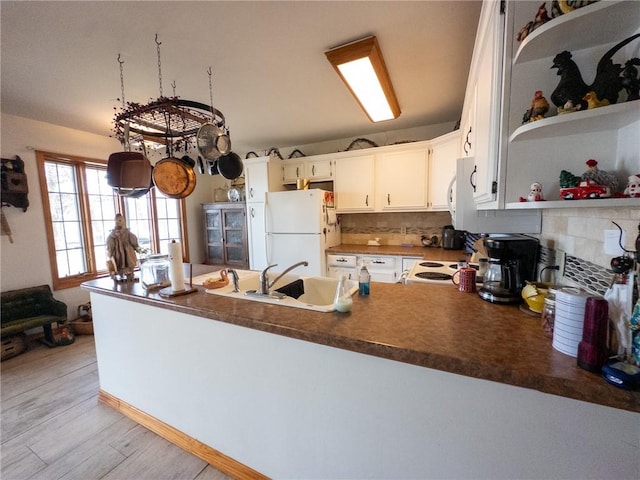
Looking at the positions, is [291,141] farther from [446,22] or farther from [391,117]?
[446,22]

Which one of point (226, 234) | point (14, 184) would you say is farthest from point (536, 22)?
point (14, 184)

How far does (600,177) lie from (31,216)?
180 inches

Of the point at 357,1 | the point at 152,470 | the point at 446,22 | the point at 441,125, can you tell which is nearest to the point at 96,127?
the point at 357,1

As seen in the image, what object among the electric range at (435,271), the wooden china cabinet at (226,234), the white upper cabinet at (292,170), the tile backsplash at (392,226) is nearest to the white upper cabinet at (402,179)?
the tile backsplash at (392,226)

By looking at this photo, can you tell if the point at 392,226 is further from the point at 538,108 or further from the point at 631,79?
the point at 631,79

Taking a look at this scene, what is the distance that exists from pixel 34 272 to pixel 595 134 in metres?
4.67

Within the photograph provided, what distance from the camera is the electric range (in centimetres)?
186

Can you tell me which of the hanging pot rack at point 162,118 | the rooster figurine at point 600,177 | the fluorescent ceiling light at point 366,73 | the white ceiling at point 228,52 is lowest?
the rooster figurine at point 600,177

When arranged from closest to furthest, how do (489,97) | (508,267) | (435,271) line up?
1. (489,97)
2. (508,267)
3. (435,271)

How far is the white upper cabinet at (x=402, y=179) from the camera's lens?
10.2 feet

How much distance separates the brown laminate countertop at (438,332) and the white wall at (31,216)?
2.53 metres

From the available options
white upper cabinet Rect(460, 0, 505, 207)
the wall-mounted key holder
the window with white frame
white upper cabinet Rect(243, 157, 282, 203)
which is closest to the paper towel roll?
white upper cabinet Rect(460, 0, 505, 207)

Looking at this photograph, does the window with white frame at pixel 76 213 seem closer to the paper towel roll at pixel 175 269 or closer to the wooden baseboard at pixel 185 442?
the wooden baseboard at pixel 185 442

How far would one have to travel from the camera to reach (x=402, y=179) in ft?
10.5
